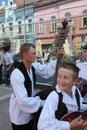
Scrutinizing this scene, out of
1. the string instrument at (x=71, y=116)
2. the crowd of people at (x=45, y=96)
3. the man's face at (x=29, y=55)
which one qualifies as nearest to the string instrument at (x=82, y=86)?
the crowd of people at (x=45, y=96)

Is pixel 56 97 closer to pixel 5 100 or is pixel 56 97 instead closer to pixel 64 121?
pixel 64 121

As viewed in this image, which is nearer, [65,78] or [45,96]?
[65,78]

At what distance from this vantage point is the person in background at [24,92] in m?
2.52

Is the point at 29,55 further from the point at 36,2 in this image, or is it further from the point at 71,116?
the point at 36,2

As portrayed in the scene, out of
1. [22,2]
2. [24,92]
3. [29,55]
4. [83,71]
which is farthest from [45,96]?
[22,2]

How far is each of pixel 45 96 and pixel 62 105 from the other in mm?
505

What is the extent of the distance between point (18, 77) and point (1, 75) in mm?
8188

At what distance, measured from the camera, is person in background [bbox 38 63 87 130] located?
1.98 m

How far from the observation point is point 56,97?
6.77ft

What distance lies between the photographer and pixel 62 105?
208cm

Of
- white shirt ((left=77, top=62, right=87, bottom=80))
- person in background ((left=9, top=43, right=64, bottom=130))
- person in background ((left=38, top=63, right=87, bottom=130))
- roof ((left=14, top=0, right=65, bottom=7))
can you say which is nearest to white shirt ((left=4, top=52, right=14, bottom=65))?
white shirt ((left=77, top=62, right=87, bottom=80))

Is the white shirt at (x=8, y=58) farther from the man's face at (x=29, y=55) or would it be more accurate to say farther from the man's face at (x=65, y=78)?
the man's face at (x=65, y=78)

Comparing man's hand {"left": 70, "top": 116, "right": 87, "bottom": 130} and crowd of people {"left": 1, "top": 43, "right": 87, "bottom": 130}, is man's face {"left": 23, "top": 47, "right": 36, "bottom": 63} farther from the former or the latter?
man's hand {"left": 70, "top": 116, "right": 87, "bottom": 130}

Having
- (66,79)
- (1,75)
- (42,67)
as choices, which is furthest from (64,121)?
(1,75)
